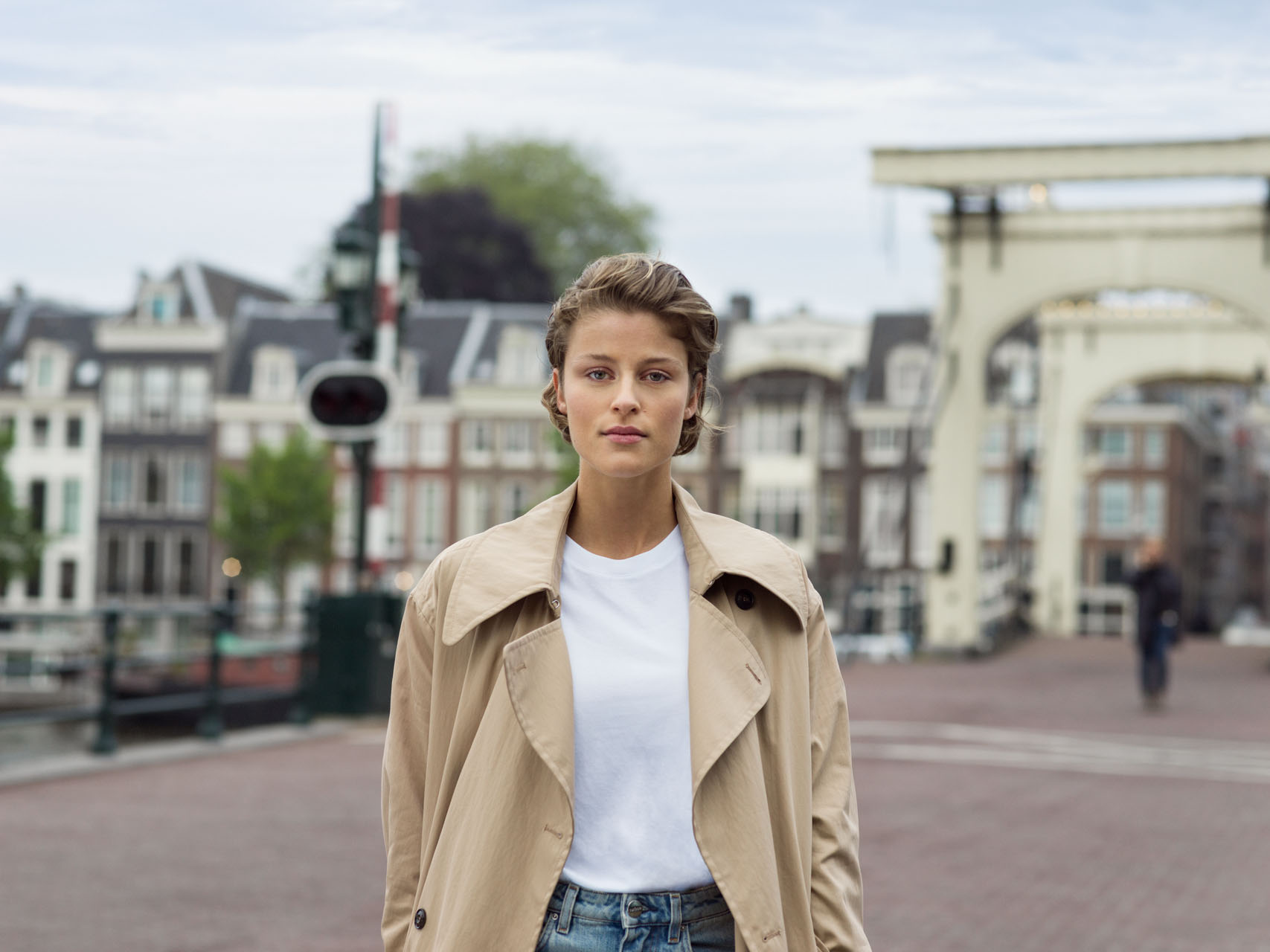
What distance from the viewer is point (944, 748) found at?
11.7m

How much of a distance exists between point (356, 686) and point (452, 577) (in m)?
10.7

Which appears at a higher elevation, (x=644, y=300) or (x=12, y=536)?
(x=644, y=300)

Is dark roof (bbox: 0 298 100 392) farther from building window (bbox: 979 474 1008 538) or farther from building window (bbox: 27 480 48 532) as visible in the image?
building window (bbox: 979 474 1008 538)

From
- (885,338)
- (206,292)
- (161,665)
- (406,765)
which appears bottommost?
(161,665)

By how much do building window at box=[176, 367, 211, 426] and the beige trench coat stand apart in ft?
167

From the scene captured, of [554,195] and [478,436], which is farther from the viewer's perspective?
[554,195]

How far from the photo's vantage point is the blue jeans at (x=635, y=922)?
2111 mm

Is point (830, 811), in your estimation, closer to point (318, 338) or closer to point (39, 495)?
point (318, 338)

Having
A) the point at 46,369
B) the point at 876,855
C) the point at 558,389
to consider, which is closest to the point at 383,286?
the point at 876,855

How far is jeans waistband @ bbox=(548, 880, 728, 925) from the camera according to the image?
2.11 metres

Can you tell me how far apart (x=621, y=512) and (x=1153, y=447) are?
59.9 meters

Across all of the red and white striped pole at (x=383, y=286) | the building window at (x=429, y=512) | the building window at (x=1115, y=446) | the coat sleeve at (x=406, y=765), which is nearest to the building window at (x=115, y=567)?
the building window at (x=429, y=512)

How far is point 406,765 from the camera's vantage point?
235 centimetres

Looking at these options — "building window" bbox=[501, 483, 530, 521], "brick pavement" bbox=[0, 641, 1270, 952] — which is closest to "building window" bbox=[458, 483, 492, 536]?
"building window" bbox=[501, 483, 530, 521]
